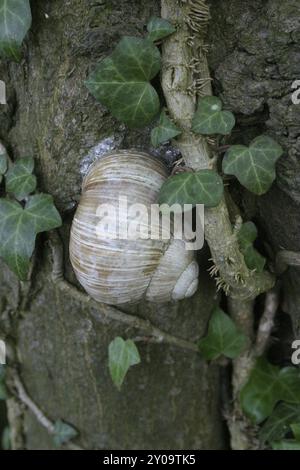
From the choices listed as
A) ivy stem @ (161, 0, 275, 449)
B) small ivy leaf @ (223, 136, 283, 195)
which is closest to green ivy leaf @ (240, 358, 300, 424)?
ivy stem @ (161, 0, 275, 449)

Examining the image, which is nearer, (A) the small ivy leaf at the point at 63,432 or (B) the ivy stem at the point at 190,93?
(B) the ivy stem at the point at 190,93

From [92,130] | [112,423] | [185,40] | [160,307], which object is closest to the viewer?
[185,40]

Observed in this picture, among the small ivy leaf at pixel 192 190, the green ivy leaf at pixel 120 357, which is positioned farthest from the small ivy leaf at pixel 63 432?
the small ivy leaf at pixel 192 190

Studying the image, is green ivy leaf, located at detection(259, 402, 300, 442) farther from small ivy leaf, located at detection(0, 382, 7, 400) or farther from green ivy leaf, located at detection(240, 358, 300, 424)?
small ivy leaf, located at detection(0, 382, 7, 400)

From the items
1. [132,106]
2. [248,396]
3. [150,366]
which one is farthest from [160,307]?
[132,106]

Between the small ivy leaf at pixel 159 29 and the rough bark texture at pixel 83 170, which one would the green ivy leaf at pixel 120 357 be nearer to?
the rough bark texture at pixel 83 170

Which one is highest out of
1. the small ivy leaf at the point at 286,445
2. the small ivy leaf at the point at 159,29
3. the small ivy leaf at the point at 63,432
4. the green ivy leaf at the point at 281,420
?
the small ivy leaf at the point at 159,29
